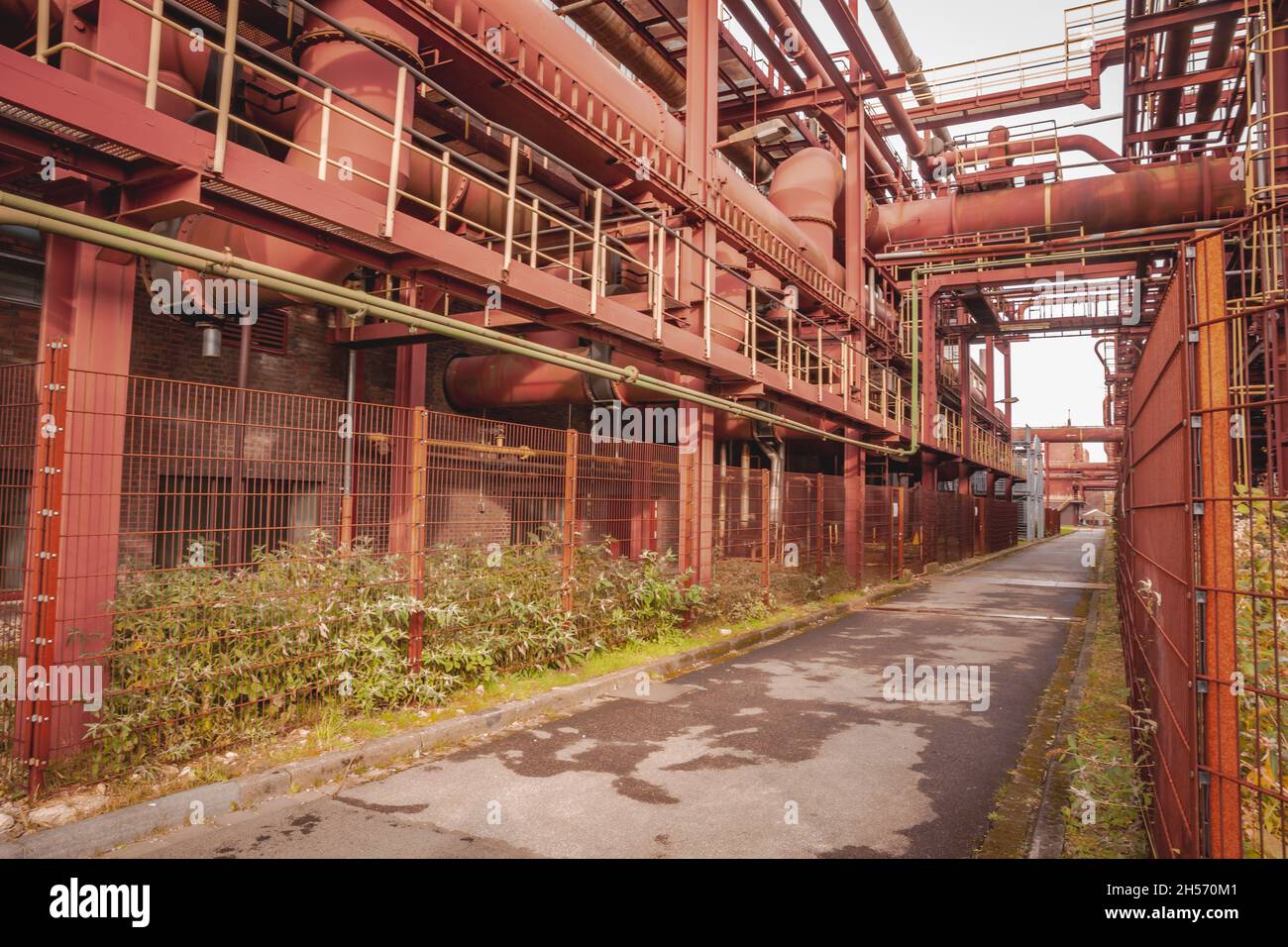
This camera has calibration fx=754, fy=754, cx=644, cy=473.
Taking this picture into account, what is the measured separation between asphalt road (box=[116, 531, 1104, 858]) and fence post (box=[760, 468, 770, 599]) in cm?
346

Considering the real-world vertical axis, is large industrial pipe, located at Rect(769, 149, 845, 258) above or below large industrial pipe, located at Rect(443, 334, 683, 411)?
above

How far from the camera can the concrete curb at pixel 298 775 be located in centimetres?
359

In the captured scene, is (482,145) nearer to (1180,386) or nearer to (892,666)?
(892,666)

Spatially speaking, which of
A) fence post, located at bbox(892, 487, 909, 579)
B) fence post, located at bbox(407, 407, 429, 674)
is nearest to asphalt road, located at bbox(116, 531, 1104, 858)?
fence post, located at bbox(407, 407, 429, 674)

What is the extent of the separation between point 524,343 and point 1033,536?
40.7 metres

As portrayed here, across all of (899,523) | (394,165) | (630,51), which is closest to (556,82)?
(394,165)

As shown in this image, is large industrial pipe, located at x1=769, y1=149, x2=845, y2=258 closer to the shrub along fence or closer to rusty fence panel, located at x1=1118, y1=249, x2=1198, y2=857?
the shrub along fence

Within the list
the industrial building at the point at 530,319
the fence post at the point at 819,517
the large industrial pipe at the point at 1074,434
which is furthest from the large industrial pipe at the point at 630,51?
the large industrial pipe at the point at 1074,434

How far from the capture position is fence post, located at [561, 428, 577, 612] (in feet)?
24.9

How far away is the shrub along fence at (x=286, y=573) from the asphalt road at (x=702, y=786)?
2.87ft

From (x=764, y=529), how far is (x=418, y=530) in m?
6.40

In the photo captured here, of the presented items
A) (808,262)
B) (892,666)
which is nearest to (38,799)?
(892,666)

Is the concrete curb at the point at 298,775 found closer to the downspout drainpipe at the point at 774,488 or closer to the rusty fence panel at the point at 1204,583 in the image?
the rusty fence panel at the point at 1204,583
